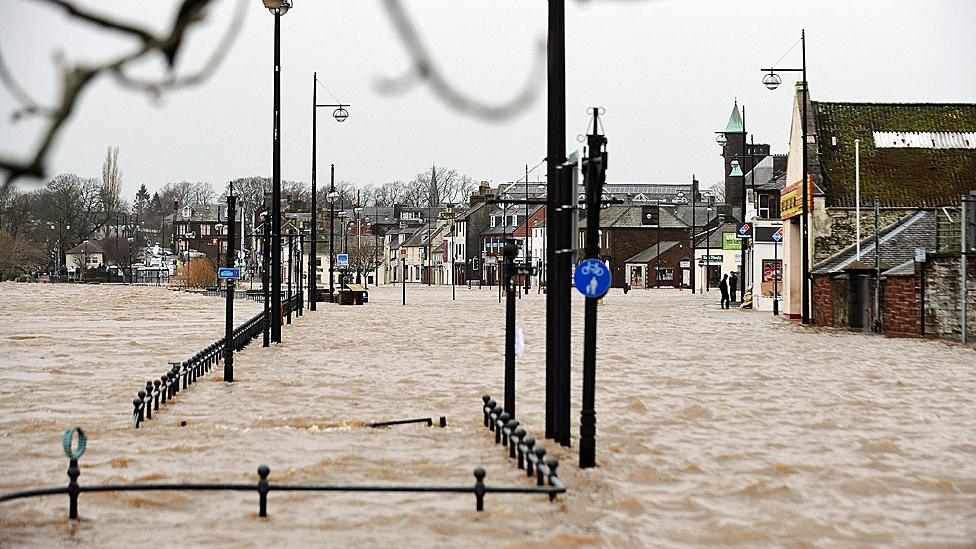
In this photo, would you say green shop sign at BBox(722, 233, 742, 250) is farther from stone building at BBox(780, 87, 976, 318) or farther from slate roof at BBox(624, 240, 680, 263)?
slate roof at BBox(624, 240, 680, 263)

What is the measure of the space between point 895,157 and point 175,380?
35.7m

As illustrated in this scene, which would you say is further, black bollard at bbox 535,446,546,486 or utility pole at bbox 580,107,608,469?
utility pole at bbox 580,107,608,469

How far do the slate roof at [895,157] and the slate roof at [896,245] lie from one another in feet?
10.3

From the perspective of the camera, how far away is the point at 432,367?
2158 cm

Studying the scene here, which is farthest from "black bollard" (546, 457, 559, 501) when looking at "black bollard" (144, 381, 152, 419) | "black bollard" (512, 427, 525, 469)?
"black bollard" (144, 381, 152, 419)

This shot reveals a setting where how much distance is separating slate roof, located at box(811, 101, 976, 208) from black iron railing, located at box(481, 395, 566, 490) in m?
33.9

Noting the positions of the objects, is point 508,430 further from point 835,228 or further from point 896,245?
point 835,228

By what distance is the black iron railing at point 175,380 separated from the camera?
13.5 m

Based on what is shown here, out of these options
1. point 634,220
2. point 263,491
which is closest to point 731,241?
point 634,220

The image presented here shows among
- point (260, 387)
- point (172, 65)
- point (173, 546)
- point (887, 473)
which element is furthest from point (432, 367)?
point (172, 65)

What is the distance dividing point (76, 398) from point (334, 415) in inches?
162

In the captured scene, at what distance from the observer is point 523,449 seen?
10398mm

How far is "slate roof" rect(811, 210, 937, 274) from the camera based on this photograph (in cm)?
3656

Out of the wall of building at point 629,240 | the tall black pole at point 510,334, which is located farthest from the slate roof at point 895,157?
the wall of building at point 629,240
